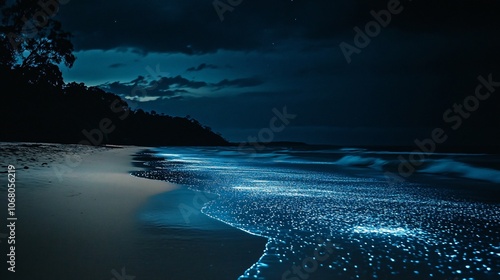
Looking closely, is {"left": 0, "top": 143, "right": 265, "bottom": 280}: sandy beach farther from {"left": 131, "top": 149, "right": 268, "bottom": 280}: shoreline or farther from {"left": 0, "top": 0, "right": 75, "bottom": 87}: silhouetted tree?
{"left": 0, "top": 0, "right": 75, "bottom": 87}: silhouetted tree

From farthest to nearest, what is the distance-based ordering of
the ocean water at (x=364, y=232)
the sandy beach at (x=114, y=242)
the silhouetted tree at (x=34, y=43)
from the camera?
the silhouetted tree at (x=34, y=43) → the ocean water at (x=364, y=232) → the sandy beach at (x=114, y=242)

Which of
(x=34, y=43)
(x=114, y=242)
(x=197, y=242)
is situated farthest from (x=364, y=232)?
(x=34, y=43)

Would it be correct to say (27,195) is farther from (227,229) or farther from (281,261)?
(281,261)

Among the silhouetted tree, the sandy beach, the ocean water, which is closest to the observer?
the sandy beach

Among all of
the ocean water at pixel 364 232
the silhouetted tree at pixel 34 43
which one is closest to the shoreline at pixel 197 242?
the ocean water at pixel 364 232

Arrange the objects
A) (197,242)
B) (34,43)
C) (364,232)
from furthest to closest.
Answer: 1. (34,43)
2. (364,232)
3. (197,242)

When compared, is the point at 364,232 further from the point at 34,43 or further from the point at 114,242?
the point at 34,43

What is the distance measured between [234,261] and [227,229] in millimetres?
Result: 1092

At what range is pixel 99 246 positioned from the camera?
316 centimetres

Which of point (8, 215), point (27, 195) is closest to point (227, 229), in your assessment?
point (8, 215)

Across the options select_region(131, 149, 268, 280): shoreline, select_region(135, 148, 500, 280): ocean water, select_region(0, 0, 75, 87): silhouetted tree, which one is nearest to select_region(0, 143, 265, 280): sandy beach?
select_region(131, 149, 268, 280): shoreline

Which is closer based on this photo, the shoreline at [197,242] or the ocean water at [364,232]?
the shoreline at [197,242]

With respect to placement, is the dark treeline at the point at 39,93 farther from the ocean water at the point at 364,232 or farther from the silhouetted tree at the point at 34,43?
the ocean water at the point at 364,232

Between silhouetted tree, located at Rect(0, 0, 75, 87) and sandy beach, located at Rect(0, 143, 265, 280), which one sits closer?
sandy beach, located at Rect(0, 143, 265, 280)
